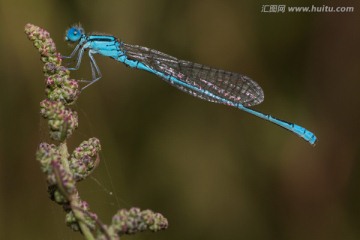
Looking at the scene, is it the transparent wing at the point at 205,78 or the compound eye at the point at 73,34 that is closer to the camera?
the compound eye at the point at 73,34

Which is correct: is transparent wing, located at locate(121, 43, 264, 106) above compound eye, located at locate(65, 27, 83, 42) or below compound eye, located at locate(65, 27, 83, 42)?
below

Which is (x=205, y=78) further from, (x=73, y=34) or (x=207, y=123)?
(x=73, y=34)

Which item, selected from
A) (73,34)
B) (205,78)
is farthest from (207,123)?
(73,34)

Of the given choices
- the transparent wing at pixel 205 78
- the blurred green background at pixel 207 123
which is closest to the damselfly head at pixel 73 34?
the transparent wing at pixel 205 78

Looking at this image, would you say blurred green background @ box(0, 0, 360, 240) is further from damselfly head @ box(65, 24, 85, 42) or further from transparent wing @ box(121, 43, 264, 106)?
damselfly head @ box(65, 24, 85, 42)

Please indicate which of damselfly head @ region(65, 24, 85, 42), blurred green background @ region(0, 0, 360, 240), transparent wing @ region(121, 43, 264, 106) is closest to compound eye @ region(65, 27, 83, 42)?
damselfly head @ region(65, 24, 85, 42)

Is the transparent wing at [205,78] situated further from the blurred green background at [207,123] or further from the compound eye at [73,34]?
the compound eye at [73,34]
